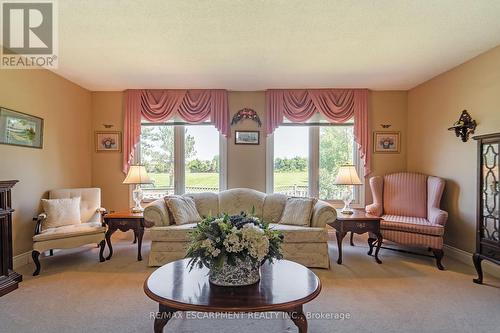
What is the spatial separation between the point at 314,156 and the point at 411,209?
167cm

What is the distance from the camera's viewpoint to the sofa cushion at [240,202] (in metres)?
4.08

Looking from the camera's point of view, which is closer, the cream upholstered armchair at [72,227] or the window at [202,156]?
the cream upholstered armchair at [72,227]

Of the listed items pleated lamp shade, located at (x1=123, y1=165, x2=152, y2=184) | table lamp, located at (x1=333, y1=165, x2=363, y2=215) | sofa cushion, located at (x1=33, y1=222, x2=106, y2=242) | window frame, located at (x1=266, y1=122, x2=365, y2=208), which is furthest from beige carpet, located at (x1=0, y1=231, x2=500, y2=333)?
window frame, located at (x1=266, y1=122, x2=365, y2=208)

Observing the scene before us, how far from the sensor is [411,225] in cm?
355

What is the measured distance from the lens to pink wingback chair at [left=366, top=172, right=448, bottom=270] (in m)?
3.44

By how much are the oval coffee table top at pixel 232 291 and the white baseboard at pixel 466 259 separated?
2.56m

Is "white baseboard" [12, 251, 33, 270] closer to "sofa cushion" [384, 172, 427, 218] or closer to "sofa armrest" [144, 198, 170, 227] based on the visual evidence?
"sofa armrest" [144, 198, 170, 227]

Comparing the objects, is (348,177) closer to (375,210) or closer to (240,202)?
(375,210)

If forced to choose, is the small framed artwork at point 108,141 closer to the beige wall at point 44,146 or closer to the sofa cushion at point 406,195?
the beige wall at point 44,146

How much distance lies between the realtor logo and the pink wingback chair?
439 cm

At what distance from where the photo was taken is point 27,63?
Answer: 351cm

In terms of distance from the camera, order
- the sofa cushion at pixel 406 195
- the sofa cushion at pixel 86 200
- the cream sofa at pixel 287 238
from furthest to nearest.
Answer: the sofa cushion at pixel 406 195 < the sofa cushion at pixel 86 200 < the cream sofa at pixel 287 238

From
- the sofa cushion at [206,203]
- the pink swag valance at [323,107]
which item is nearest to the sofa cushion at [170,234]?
the sofa cushion at [206,203]

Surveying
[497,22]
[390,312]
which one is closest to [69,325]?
[390,312]
